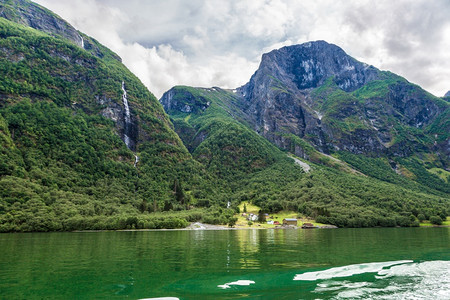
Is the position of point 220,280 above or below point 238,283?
below

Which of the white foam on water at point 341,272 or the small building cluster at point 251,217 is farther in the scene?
the small building cluster at point 251,217

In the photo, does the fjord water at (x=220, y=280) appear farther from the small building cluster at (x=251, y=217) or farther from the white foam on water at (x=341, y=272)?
the small building cluster at (x=251, y=217)

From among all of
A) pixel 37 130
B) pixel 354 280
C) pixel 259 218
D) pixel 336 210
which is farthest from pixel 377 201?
pixel 37 130

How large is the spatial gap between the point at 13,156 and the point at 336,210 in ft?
624

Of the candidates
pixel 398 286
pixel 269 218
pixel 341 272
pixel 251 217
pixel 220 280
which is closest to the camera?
pixel 398 286

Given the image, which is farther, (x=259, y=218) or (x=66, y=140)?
(x=66, y=140)

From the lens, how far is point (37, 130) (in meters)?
183

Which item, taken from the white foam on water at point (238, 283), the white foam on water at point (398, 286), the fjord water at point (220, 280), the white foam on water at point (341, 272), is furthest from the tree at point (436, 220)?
the white foam on water at point (238, 283)

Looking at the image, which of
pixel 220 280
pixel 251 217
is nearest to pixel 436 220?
pixel 251 217

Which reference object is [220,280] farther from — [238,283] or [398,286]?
[398,286]

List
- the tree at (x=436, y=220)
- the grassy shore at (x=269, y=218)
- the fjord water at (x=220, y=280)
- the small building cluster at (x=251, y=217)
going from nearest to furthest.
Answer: the fjord water at (x=220, y=280), the grassy shore at (x=269, y=218), the tree at (x=436, y=220), the small building cluster at (x=251, y=217)

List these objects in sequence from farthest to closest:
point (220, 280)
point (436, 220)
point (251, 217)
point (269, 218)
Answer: point (269, 218)
point (251, 217)
point (436, 220)
point (220, 280)

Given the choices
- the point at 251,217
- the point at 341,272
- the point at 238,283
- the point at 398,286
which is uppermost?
the point at 398,286

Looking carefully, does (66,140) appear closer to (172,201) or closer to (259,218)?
(172,201)
